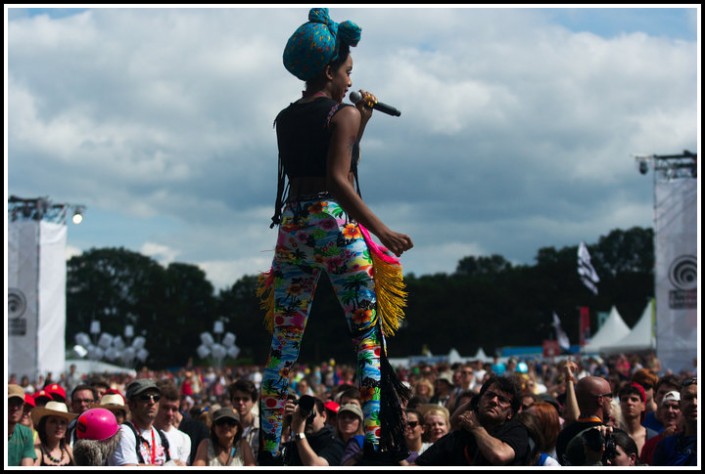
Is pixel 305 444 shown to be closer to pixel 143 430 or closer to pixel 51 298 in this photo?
pixel 143 430

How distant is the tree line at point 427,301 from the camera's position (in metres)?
103

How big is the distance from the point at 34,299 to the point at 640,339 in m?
28.0

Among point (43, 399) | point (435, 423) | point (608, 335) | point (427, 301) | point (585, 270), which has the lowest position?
point (435, 423)

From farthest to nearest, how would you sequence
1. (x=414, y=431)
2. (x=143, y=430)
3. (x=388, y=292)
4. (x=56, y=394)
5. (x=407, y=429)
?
(x=56, y=394), (x=414, y=431), (x=407, y=429), (x=143, y=430), (x=388, y=292)

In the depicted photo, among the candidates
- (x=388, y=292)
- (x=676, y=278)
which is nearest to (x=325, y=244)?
(x=388, y=292)

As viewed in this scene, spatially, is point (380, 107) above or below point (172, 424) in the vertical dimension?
above

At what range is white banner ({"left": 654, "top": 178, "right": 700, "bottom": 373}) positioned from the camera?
106ft

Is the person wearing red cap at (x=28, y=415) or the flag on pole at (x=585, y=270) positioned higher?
the flag on pole at (x=585, y=270)

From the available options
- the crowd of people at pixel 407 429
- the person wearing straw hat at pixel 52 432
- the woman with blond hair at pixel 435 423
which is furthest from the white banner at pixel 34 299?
the woman with blond hair at pixel 435 423

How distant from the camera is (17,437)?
7535 mm

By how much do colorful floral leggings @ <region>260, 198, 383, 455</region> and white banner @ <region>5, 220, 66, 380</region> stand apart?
106 ft

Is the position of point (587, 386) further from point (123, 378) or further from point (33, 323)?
point (33, 323)

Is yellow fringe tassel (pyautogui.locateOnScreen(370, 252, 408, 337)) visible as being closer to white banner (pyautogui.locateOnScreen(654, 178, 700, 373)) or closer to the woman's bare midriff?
the woman's bare midriff

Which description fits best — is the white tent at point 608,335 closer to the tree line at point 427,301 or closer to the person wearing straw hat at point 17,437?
the tree line at point 427,301
